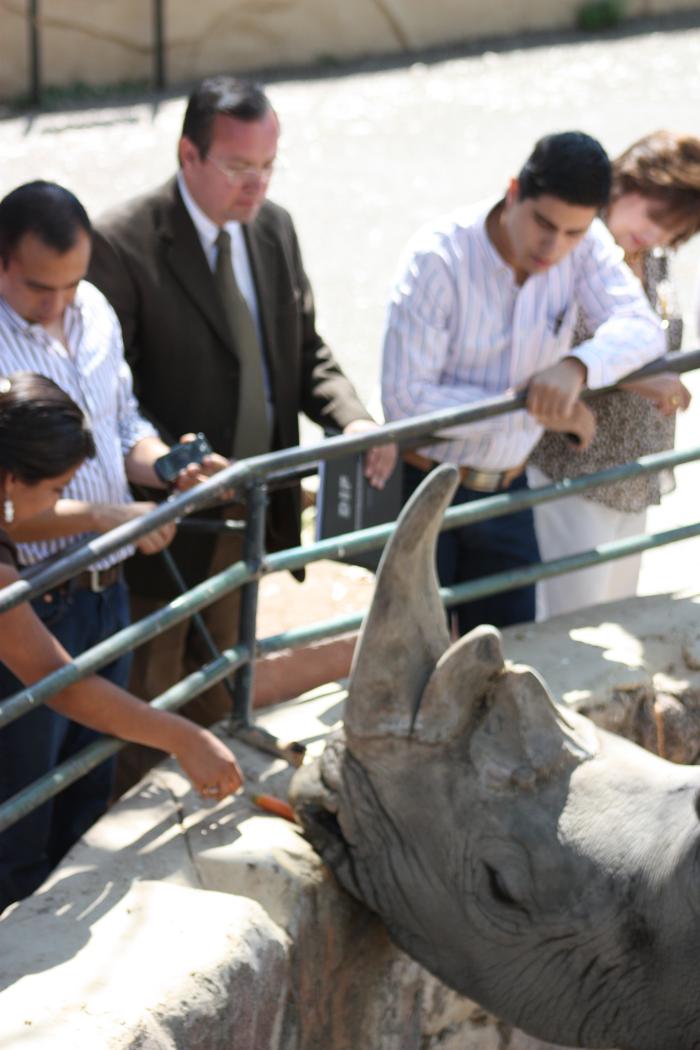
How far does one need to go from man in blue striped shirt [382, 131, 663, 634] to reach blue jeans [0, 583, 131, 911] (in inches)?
41.6

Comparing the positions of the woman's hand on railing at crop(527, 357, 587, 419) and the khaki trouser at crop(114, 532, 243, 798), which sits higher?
the woman's hand on railing at crop(527, 357, 587, 419)

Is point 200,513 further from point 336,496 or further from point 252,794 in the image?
point 252,794

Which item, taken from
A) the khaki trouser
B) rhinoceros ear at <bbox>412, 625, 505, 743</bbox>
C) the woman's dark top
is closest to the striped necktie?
the khaki trouser

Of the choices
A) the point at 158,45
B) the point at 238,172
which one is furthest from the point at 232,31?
the point at 238,172

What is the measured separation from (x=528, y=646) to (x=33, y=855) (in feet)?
4.66

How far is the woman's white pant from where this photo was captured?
5.39 meters

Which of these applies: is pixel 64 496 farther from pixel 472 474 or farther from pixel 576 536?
pixel 576 536

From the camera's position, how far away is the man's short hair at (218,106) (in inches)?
188

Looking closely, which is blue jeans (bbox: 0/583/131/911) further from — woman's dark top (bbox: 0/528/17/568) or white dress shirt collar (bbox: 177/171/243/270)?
white dress shirt collar (bbox: 177/171/243/270)

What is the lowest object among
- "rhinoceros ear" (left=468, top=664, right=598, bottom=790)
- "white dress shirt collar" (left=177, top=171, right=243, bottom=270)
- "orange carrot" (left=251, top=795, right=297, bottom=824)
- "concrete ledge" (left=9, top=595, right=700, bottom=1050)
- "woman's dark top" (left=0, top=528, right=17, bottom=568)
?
"concrete ledge" (left=9, top=595, right=700, bottom=1050)

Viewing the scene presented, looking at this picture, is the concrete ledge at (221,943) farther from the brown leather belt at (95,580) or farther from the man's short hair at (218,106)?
the man's short hair at (218,106)

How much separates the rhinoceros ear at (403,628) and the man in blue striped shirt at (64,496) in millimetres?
584

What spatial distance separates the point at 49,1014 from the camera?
10.6 feet

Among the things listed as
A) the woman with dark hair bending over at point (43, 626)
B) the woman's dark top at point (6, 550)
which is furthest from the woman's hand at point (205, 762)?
the woman's dark top at point (6, 550)
